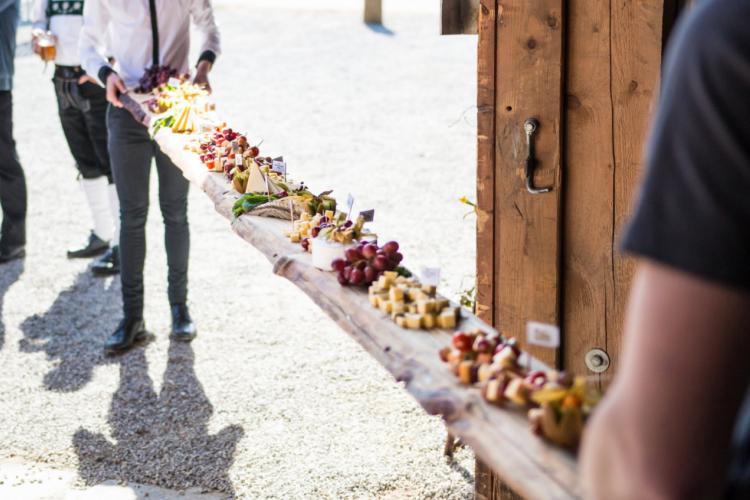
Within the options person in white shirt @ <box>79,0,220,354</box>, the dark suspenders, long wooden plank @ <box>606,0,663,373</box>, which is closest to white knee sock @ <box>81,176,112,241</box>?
person in white shirt @ <box>79,0,220,354</box>

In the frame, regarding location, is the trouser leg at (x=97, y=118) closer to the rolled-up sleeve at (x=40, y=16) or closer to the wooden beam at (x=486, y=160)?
the rolled-up sleeve at (x=40, y=16)

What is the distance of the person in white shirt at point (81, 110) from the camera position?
6262mm

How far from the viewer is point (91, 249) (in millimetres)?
7000

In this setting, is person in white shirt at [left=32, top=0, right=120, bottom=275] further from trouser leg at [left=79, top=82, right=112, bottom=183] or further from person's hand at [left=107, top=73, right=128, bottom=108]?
person's hand at [left=107, top=73, right=128, bottom=108]

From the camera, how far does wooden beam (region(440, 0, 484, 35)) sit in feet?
12.0

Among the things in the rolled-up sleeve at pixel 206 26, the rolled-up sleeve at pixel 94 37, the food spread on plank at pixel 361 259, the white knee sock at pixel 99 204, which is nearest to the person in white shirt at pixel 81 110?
the white knee sock at pixel 99 204

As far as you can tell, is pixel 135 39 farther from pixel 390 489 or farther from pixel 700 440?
pixel 700 440

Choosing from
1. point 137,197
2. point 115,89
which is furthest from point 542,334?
point 115,89

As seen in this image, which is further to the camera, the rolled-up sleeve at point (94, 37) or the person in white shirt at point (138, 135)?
the rolled-up sleeve at point (94, 37)

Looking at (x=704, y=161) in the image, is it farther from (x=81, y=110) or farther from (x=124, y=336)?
(x=81, y=110)

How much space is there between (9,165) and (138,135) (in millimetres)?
2136

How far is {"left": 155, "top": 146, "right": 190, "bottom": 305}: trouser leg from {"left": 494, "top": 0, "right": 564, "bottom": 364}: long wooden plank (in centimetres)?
232

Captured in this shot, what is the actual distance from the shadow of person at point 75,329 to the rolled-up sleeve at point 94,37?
148 centimetres

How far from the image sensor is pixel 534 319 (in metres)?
3.51
